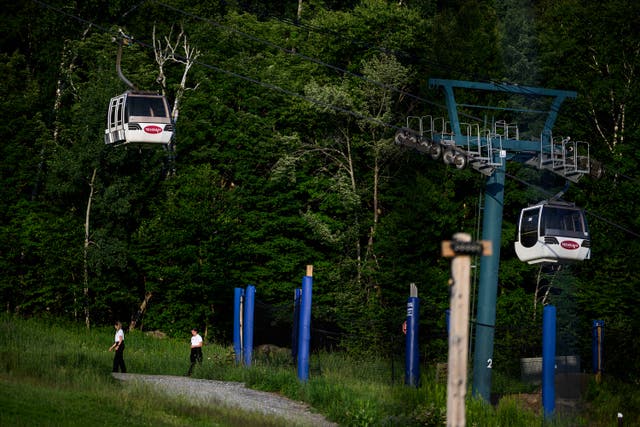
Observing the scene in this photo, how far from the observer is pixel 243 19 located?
61500 millimetres

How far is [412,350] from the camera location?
32.1 metres

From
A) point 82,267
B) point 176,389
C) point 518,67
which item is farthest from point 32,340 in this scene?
point 518,67

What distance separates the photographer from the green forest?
178ft

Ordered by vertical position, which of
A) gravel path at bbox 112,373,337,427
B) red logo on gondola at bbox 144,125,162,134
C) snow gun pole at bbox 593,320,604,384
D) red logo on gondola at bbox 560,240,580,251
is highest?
red logo on gondola at bbox 144,125,162,134

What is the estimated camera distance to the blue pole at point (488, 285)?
35969mm

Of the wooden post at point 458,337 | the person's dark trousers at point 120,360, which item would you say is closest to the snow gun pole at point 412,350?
the person's dark trousers at point 120,360

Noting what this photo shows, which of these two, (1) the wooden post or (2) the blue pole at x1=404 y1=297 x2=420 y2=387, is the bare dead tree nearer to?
(2) the blue pole at x1=404 y1=297 x2=420 y2=387

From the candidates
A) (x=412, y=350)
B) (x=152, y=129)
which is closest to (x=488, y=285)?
(x=412, y=350)

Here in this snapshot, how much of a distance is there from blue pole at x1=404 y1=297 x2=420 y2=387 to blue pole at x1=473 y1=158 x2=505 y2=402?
4038 millimetres

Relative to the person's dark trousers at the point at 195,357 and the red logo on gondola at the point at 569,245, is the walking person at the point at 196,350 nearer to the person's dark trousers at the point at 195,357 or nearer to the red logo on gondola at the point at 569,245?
the person's dark trousers at the point at 195,357

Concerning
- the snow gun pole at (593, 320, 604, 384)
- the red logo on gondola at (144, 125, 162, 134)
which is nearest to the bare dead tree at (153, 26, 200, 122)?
the red logo on gondola at (144, 125, 162, 134)

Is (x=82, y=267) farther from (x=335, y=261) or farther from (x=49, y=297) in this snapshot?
(x=335, y=261)

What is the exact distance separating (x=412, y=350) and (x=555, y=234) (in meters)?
7.18

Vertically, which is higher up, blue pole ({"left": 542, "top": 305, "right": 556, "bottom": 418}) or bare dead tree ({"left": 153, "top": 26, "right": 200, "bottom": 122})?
bare dead tree ({"left": 153, "top": 26, "right": 200, "bottom": 122})
